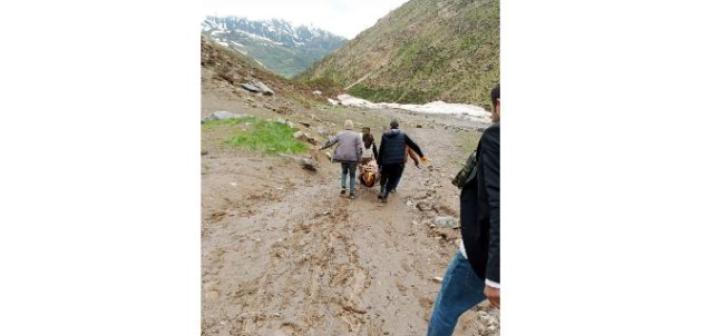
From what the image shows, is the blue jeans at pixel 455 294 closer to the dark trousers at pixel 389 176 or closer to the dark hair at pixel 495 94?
the dark hair at pixel 495 94

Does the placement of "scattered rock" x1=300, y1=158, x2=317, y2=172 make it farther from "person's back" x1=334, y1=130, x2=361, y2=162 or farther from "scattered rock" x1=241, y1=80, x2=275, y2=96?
"scattered rock" x1=241, y1=80, x2=275, y2=96

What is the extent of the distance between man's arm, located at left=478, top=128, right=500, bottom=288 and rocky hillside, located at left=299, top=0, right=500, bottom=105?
36823 millimetres

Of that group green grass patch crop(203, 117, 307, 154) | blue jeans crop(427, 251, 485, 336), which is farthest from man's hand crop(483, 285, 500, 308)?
green grass patch crop(203, 117, 307, 154)

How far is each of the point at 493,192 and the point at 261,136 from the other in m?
9.18

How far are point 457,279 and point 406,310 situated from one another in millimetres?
1687

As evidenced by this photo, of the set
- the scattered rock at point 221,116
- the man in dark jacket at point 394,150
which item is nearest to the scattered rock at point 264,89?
the scattered rock at point 221,116

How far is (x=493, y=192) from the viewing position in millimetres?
1518

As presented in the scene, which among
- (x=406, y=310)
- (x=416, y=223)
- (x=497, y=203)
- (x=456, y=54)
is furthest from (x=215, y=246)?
(x=456, y=54)

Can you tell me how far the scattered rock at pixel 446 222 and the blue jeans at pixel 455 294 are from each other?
3.53 m

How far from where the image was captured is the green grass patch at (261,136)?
32.1 feet

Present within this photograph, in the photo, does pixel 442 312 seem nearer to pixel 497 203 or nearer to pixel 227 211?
pixel 497 203

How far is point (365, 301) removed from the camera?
12.2ft

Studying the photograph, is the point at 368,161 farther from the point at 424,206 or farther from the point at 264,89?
the point at 264,89

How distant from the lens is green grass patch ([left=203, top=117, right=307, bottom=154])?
9781 millimetres
